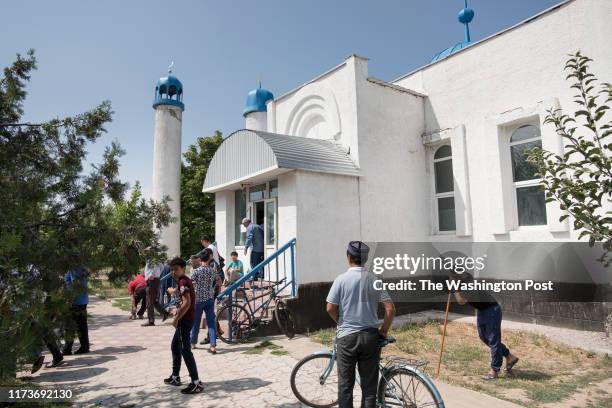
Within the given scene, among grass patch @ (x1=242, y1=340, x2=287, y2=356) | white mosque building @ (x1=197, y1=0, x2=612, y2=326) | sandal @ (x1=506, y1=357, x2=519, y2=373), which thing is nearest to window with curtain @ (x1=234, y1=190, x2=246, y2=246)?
white mosque building @ (x1=197, y1=0, x2=612, y2=326)

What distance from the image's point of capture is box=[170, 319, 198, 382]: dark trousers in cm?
480

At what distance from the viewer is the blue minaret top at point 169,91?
845 inches

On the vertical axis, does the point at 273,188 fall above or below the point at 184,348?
above

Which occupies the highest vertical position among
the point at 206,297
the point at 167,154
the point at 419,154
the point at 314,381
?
the point at 167,154

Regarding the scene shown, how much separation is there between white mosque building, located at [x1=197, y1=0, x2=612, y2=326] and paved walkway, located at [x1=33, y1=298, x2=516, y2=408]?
7.56 feet

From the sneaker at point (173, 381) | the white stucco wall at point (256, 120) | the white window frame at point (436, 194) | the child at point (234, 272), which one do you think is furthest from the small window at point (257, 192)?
the white stucco wall at point (256, 120)

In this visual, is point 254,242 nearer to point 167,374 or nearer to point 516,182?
point 167,374

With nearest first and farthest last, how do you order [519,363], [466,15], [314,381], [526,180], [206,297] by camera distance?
[314,381], [519,363], [206,297], [526,180], [466,15]

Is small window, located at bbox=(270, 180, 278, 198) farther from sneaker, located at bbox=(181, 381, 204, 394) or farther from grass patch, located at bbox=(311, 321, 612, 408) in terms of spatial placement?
sneaker, located at bbox=(181, 381, 204, 394)

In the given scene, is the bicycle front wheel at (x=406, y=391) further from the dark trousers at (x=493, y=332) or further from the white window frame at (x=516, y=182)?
the white window frame at (x=516, y=182)

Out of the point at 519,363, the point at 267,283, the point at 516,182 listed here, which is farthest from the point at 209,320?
the point at 516,182

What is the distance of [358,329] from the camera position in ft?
11.4

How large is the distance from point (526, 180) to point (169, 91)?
19.5 metres

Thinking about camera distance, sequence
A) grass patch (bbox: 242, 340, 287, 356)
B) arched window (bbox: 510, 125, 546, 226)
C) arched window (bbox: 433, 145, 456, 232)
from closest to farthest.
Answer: grass patch (bbox: 242, 340, 287, 356) → arched window (bbox: 510, 125, 546, 226) → arched window (bbox: 433, 145, 456, 232)
